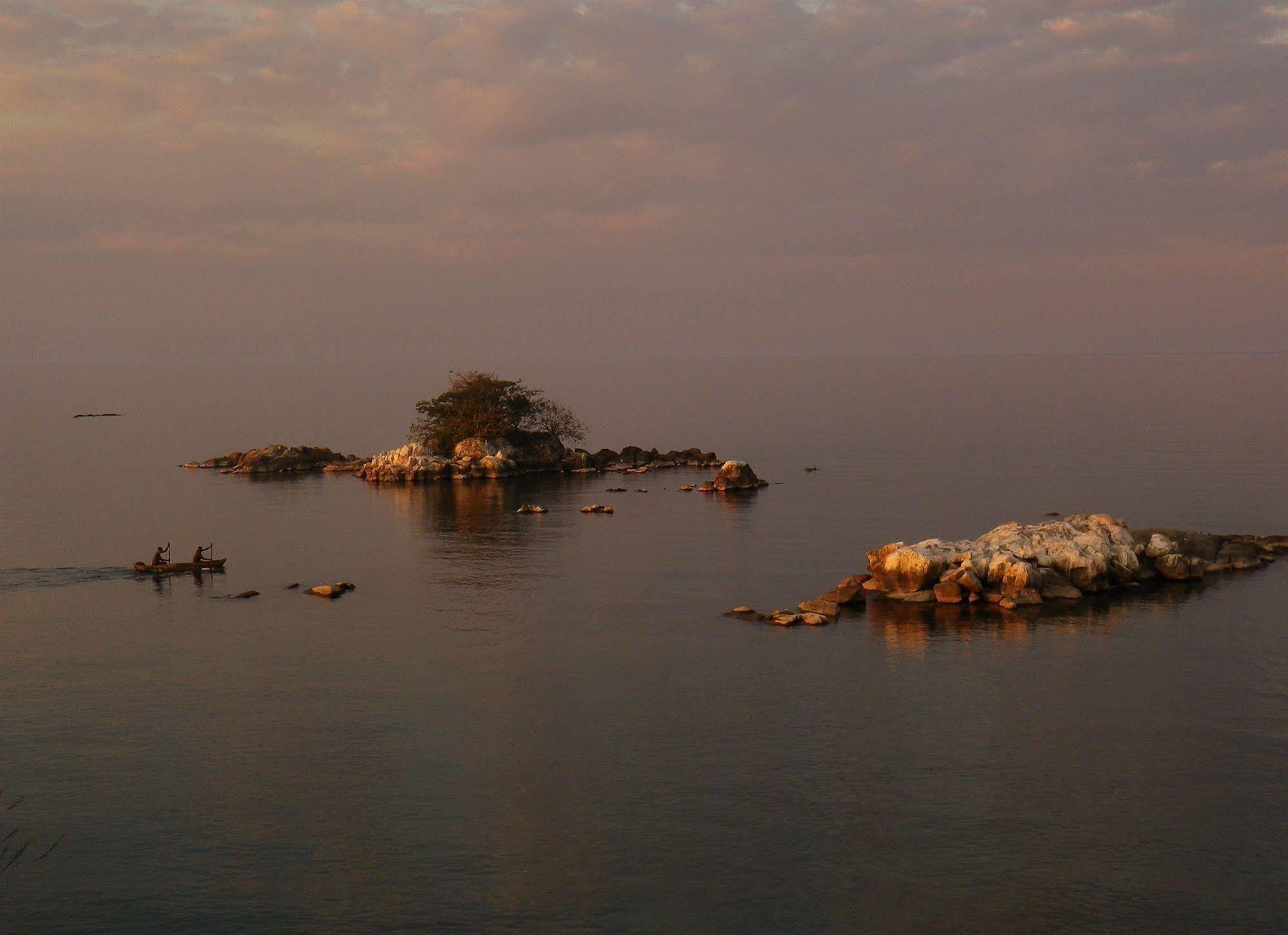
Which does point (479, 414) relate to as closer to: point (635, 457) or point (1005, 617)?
point (635, 457)

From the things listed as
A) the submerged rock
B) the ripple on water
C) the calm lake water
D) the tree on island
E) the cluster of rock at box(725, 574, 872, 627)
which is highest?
the tree on island

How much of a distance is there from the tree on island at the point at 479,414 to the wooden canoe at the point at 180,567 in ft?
232

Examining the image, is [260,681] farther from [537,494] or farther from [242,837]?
[537,494]

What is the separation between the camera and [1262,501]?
13250cm

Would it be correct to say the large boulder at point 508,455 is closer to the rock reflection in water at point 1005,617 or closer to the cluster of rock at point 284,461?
the cluster of rock at point 284,461

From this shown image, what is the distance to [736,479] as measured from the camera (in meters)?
151

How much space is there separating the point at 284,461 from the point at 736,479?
2771 inches

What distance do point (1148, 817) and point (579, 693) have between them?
29525 millimetres

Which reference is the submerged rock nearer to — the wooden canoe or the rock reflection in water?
the wooden canoe

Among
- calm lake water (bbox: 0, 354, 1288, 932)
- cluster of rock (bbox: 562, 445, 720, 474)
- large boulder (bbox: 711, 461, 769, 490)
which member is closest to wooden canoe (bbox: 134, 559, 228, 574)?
calm lake water (bbox: 0, 354, 1288, 932)

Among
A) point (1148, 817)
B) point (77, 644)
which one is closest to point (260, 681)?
point (77, 644)

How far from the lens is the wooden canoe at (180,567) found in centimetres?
9806

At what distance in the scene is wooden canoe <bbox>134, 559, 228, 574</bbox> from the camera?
322ft

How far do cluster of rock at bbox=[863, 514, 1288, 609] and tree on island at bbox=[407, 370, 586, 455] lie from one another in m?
86.5
